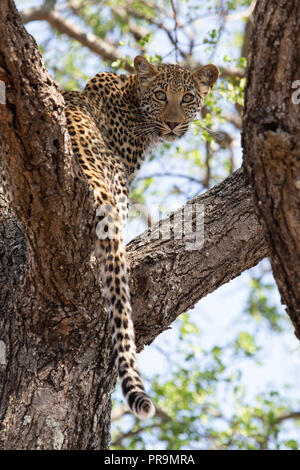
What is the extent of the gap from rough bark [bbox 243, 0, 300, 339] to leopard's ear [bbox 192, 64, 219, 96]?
3.82 m

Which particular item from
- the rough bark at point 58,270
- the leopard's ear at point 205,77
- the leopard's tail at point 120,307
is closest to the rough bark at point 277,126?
the rough bark at point 58,270

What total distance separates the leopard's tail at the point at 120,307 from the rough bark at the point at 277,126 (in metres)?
1.24

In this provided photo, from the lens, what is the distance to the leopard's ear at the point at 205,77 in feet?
24.8

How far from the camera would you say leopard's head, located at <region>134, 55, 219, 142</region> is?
7.09 meters

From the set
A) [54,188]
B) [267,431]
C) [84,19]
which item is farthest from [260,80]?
[84,19]

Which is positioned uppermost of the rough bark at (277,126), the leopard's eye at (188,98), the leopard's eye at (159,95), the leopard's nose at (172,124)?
the leopard's eye at (188,98)

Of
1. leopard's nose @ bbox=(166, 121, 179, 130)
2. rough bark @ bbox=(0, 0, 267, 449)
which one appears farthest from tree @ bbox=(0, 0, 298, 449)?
leopard's nose @ bbox=(166, 121, 179, 130)

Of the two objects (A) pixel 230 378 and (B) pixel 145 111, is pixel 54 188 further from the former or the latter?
(A) pixel 230 378
